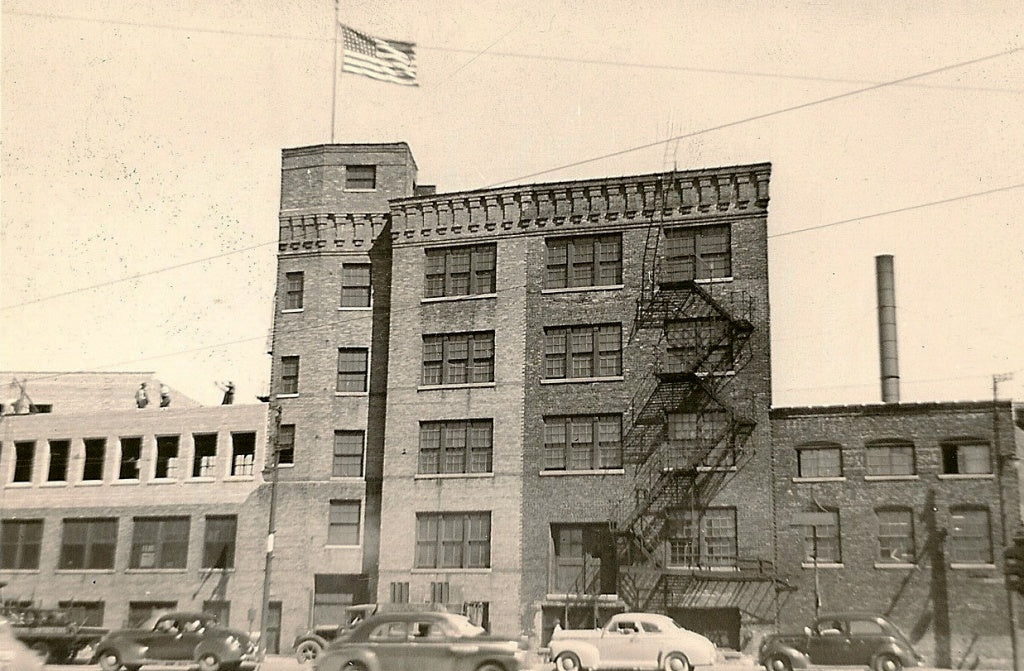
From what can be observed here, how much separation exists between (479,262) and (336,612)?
1400 cm

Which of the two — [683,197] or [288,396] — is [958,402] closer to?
[683,197]

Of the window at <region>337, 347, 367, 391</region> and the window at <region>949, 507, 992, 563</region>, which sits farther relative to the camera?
the window at <region>337, 347, 367, 391</region>

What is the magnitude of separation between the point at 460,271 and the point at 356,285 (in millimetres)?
4674

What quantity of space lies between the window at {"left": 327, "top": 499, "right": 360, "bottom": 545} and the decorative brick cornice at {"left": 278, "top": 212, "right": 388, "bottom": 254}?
10125 mm

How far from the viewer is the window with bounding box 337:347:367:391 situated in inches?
1642

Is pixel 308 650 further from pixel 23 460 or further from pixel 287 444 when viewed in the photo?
pixel 23 460

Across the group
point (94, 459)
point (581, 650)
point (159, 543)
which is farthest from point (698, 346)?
point (94, 459)

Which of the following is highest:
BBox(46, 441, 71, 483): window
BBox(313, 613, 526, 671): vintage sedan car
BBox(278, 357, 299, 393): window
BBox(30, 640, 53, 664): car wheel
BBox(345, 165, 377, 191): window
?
BBox(345, 165, 377, 191): window

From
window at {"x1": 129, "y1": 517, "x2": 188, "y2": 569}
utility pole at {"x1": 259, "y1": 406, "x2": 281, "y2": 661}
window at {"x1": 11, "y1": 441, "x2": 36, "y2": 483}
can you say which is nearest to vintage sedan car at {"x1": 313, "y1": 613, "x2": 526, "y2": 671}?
utility pole at {"x1": 259, "y1": 406, "x2": 281, "y2": 661}

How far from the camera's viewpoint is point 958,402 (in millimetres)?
34562

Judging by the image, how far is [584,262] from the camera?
39.3 meters

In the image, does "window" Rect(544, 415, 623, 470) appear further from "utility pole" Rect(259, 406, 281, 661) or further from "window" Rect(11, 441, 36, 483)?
"window" Rect(11, 441, 36, 483)

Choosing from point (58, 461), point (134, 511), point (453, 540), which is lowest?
point (453, 540)

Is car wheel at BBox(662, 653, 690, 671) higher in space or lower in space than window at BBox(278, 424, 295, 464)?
lower
